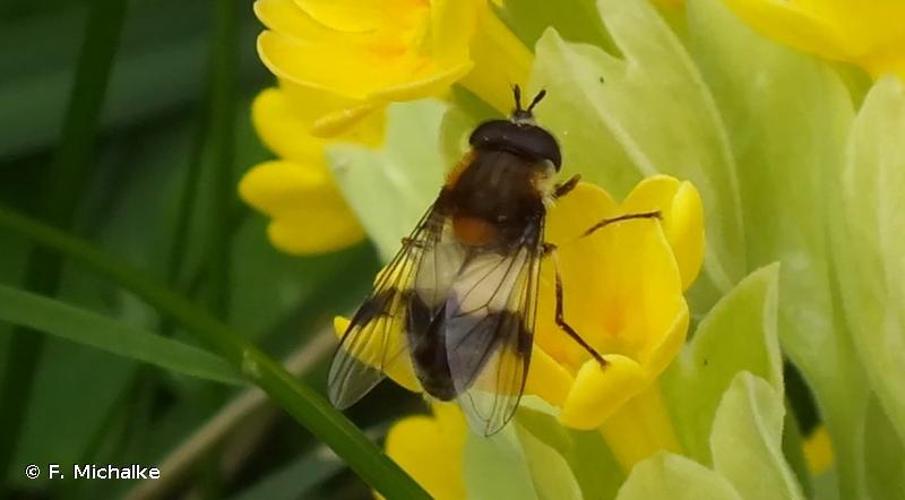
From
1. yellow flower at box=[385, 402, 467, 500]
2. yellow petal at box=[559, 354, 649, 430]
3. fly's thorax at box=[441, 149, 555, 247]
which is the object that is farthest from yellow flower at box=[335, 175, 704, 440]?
yellow flower at box=[385, 402, 467, 500]

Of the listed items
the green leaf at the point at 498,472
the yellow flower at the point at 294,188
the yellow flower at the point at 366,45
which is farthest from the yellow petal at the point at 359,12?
the yellow flower at the point at 294,188

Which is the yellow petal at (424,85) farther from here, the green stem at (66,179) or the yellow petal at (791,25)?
the green stem at (66,179)

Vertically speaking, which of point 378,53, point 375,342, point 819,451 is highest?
point 378,53

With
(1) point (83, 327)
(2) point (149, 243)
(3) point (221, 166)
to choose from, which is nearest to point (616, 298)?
(1) point (83, 327)

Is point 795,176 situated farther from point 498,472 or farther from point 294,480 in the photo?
point 294,480

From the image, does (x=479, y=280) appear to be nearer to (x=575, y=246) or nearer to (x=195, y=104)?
(x=575, y=246)

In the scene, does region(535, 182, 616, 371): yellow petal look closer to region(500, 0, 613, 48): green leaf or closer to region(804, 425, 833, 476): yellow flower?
region(500, 0, 613, 48): green leaf
